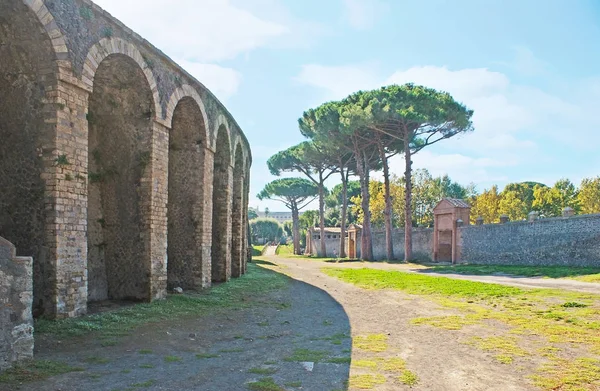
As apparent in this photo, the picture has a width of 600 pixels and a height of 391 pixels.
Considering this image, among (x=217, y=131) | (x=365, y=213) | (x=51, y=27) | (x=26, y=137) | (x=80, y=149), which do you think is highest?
(x=51, y=27)

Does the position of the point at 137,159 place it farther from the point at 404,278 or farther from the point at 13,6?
the point at 404,278

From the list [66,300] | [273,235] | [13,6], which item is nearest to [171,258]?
[66,300]

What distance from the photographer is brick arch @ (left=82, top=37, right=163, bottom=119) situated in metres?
7.58

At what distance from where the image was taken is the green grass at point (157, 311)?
647cm

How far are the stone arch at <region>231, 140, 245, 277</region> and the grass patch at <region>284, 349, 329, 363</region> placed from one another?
1036 cm

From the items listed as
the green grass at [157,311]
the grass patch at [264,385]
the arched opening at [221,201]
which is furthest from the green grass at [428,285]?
the grass patch at [264,385]

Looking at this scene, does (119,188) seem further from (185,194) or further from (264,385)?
(264,385)

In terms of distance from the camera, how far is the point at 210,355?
567cm

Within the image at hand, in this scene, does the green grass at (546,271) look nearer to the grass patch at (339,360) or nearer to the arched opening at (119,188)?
the grass patch at (339,360)

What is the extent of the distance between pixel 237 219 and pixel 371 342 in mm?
10758

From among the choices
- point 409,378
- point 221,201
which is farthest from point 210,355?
point 221,201

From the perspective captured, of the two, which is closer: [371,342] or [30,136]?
[371,342]

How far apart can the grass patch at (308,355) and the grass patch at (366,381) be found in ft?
2.74

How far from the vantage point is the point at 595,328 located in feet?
22.7
